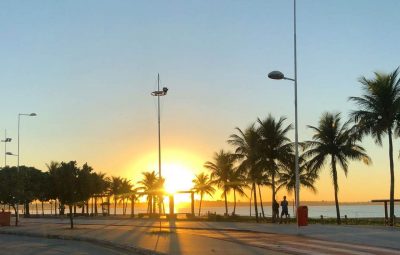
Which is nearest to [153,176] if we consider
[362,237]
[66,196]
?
[66,196]

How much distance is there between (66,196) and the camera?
123 ft

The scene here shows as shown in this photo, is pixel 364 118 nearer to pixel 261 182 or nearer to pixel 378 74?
pixel 378 74

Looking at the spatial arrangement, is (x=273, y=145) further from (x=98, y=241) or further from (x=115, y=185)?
(x=115, y=185)

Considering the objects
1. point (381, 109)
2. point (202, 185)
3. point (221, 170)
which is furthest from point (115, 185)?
point (381, 109)

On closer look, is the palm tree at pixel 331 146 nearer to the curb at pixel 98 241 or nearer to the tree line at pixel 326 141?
the tree line at pixel 326 141

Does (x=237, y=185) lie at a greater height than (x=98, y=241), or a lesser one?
greater

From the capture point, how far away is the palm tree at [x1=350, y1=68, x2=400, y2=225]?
35.4m

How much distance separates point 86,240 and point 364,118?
20.5 meters

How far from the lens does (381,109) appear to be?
35.8 m

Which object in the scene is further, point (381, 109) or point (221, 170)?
point (221, 170)

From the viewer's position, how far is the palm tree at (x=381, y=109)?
3541 cm

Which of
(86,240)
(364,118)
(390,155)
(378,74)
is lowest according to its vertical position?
(86,240)

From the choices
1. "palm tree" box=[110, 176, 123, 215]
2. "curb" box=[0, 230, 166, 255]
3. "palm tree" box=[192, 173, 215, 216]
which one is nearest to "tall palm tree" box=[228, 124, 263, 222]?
"curb" box=[0, 230, 166, 255]

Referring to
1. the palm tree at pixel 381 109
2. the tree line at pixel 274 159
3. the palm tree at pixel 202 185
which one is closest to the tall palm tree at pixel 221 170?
the tree line at pixel 274 159
